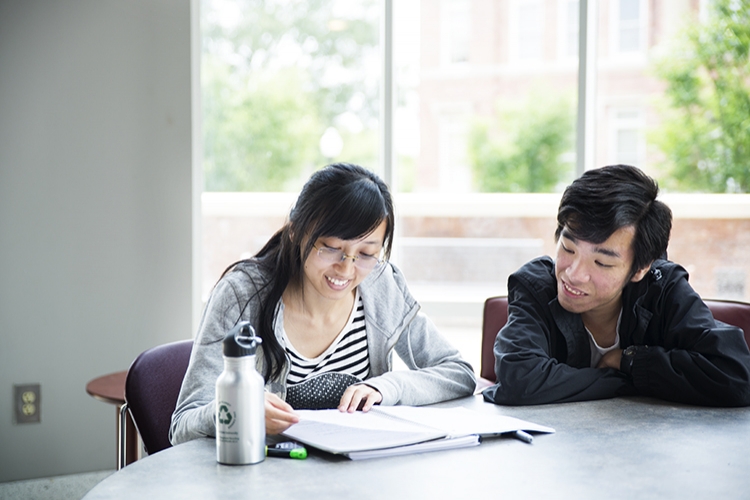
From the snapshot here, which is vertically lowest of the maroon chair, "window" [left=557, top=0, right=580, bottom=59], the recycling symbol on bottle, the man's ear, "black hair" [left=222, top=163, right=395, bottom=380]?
the maroon chair

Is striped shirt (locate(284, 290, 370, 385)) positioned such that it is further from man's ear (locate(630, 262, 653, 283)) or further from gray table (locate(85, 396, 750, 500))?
man's ear (locate(630, 262, 653, 283))

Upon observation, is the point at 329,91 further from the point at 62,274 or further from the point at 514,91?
the point at 62,274

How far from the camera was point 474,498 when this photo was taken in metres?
0.99

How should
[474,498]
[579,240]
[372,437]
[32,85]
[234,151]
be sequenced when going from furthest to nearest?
[234,151] → [32,85] → [579,240] → [372,437] → [474,498]

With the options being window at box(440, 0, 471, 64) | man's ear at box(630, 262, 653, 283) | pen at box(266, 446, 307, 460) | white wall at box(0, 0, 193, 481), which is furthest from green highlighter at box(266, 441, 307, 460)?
window at box(440, 0, 471, 64)

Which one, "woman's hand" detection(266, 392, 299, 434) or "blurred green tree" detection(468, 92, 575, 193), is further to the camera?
"blurred green tree" detection(468, 92, 575, 193)

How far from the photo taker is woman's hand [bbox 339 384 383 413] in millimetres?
1408

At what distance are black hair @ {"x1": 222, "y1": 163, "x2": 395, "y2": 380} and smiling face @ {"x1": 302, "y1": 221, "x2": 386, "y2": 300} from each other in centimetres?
2

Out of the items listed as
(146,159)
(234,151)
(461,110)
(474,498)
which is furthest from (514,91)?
(474,498)

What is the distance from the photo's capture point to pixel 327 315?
171cm

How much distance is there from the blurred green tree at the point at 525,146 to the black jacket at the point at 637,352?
4.68 ft

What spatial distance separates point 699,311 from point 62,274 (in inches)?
88.5

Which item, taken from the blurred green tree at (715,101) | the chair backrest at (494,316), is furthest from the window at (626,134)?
the chair backrest at (494,316)

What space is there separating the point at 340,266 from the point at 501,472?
610 mm
